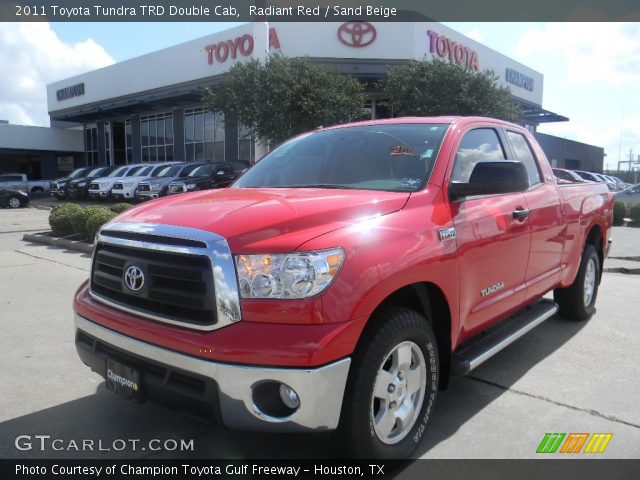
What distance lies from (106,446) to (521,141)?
13.0 feet

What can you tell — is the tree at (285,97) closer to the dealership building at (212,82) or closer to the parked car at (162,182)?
the dealership building at (212,82)

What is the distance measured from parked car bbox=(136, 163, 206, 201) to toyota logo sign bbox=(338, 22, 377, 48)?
8822 mm

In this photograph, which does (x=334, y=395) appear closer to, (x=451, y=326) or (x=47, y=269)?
(x=451, y=326)

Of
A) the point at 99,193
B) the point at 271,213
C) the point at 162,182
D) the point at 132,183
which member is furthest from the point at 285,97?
the point at 271,213

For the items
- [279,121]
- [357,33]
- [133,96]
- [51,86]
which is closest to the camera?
[279,121]

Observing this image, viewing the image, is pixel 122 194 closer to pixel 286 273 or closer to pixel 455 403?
pixel 455 403

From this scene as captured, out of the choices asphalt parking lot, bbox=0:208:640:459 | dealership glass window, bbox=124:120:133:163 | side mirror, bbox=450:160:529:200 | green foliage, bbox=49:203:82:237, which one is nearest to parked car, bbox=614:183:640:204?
asphalt parking lot, bbox=0:208:640:459

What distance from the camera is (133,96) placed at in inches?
1319

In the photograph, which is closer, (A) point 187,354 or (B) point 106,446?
(A) point 187,354

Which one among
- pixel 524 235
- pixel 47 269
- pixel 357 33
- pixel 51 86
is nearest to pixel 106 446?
pixel 524 235

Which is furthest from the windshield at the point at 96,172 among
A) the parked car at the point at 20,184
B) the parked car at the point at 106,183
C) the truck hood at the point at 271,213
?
the truck hood at the point at 271,213

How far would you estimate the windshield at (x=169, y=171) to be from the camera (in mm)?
21909

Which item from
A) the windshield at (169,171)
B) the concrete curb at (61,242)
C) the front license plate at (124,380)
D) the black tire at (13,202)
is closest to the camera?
the front license plate at (124,380)

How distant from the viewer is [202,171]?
69.7ft
